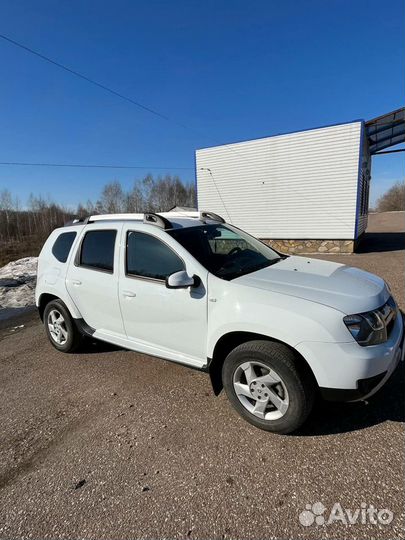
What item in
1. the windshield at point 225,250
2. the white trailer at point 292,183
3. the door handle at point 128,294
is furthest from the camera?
the white trailer at point 292,183

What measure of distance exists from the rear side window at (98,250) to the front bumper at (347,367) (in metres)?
2.32

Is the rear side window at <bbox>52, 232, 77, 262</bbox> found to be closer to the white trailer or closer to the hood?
the hood

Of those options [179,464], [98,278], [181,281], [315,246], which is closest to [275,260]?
[181,281]

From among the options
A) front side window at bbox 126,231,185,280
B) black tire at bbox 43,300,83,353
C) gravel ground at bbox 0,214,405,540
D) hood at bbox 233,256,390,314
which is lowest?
gravel ground at bbox 0,214,405,540

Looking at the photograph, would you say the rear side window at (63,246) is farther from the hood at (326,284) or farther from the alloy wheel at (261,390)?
the alloy wheel at (261,390)

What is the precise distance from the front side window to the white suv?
0.01m

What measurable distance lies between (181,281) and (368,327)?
152cm

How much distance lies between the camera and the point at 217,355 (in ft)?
9.03

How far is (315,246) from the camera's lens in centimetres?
1377

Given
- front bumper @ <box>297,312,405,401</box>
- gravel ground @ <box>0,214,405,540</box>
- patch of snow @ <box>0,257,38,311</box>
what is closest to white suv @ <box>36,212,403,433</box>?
front bumper @ <box>297,312,405,401</box>

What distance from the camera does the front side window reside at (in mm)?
2994

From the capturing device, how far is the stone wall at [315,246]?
1302 centimetres

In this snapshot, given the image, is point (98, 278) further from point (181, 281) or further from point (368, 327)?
point (368, 327)

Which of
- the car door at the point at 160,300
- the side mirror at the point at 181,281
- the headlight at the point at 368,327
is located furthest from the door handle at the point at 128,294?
the headlight at the point at 368,327
